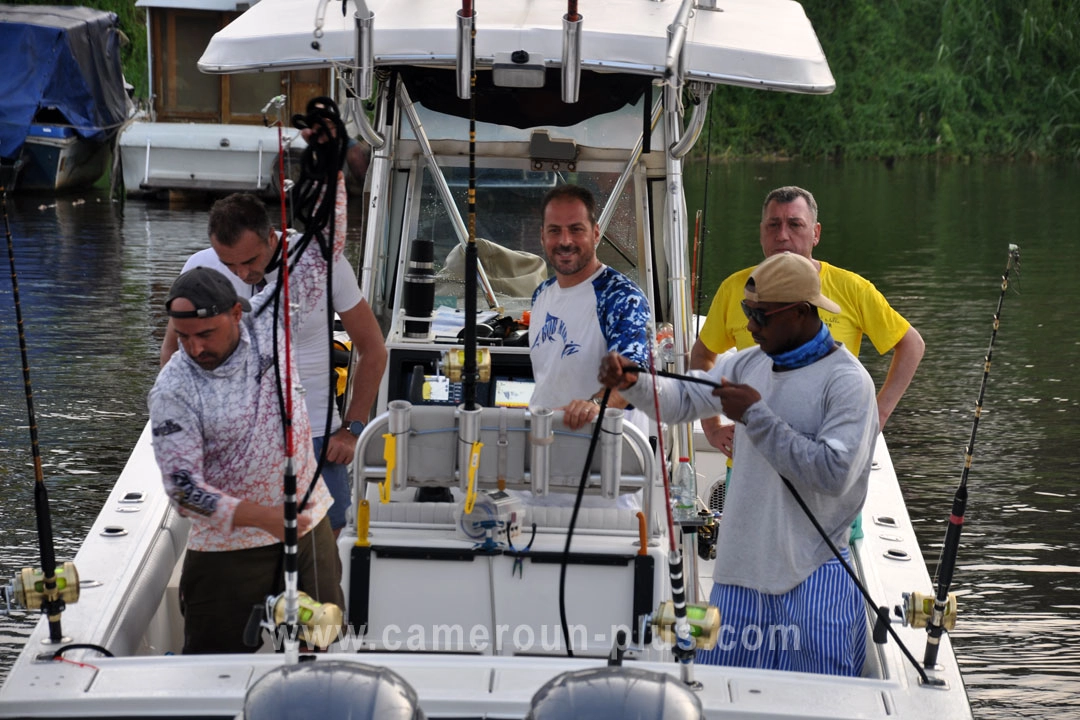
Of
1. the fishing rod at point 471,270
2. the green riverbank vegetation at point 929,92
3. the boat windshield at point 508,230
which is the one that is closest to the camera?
the fishing rod at point 471,270

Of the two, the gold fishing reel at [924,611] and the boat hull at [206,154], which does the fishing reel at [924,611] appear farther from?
the boat hull at [206,154]

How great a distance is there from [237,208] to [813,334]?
5.42 feet

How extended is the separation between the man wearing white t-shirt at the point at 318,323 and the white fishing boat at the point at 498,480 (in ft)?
0.79

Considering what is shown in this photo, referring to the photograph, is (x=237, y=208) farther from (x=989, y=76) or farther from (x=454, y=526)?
(x=989, y=76)

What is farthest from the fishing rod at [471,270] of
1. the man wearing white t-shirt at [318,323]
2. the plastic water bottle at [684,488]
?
the plastic water bottle at [684,488]

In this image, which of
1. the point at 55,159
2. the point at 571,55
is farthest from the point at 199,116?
the point at 571,55

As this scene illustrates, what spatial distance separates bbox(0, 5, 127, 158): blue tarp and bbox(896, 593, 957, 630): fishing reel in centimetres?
1730

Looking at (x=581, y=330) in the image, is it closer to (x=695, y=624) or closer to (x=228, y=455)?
(x=228, y=455)

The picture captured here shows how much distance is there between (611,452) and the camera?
3.47 m

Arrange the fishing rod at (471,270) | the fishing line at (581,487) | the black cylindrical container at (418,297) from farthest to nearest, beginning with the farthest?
the black cylindrical container at (418,297)
the fishing rod at (471,270)
the fishing line at (581,487)

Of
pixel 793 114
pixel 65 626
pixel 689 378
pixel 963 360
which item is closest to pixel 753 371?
pixel 689 378

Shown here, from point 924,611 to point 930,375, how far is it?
24.5ft

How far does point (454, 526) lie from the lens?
3654 millimetres

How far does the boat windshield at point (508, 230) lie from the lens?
5.09m
